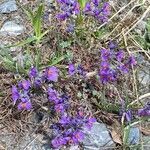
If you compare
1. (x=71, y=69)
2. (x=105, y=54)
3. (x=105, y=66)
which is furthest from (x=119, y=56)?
(x=71, y=69)

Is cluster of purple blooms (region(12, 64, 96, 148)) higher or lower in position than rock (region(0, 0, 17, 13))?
lower

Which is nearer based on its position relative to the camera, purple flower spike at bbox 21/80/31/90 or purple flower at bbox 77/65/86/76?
purple flower spike at bbox 21/80/31/90

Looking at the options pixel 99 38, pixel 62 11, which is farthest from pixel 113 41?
pixel 62 11

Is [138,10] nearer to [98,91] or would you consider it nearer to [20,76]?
[98,91]

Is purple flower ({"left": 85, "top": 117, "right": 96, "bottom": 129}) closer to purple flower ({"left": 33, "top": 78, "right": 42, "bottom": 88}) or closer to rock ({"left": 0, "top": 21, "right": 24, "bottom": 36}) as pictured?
purple flower ({"left": 33, "top": 78, "right": 42, "bottom": 88})

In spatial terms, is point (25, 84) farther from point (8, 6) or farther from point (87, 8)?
point (8, 6)

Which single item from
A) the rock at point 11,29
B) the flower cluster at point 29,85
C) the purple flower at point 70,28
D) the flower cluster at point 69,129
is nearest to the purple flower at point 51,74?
the flower cluster at point 29,85

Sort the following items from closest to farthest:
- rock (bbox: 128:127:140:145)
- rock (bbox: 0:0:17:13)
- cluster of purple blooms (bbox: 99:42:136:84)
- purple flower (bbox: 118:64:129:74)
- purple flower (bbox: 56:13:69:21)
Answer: rock (bbox: 128:127:140:145) < cluster of purple blooms (bbox: 99:42:136:84) < purple flower (bbox: 118:64:129:74) < purple flower (bbox: 56:13:69:21) < rock (bbox: 0:0:17:13)

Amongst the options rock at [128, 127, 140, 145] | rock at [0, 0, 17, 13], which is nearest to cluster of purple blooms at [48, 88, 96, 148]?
rock at [128, 127, 140, 145]
